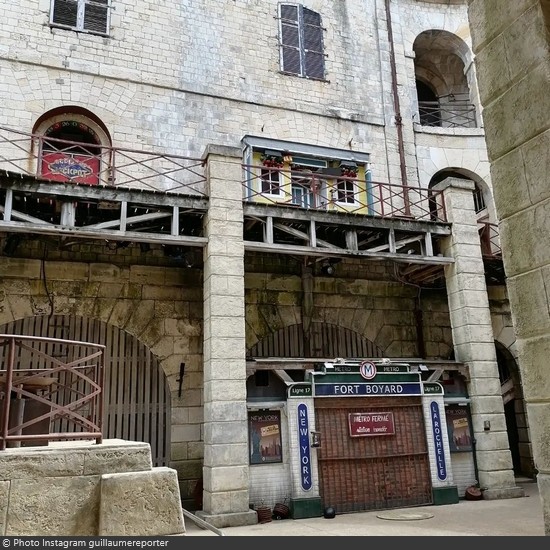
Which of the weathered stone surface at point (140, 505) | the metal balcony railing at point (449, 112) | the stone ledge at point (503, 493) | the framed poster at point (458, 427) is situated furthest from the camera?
the metal balcony railing at point (449, 112)

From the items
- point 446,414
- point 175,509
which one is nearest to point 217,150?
point 446,414

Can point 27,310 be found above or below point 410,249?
below

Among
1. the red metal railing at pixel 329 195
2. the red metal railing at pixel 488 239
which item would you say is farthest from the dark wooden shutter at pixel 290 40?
the red metal railing at pixel 488 239

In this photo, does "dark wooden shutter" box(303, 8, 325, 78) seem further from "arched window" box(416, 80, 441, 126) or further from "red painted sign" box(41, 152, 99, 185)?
"red painted sign" box(41, 152, 99, 185)

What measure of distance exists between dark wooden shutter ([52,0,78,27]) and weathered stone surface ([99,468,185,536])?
11.9m

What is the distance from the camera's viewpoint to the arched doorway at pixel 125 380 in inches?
449

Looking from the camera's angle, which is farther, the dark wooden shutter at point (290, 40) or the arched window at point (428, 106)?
the arched window at point (428, 106)

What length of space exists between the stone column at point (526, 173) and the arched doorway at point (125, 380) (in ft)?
30.6

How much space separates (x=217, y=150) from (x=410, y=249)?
17.1 ft

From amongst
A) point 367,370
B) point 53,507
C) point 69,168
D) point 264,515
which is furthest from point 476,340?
point 69,168

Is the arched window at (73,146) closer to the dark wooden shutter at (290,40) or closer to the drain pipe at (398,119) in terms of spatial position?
the dark wooden shutter at (290,40)

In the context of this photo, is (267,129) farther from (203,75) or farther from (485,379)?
(485,379)

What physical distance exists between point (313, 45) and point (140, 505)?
45.3 ft
